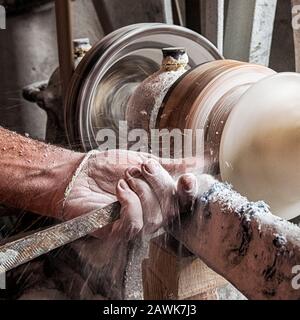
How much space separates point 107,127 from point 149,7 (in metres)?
1.09

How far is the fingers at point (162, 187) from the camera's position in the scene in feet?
2.88

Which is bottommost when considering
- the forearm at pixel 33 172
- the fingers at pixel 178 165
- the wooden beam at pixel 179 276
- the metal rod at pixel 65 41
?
the wooden beam at pixel 179 276

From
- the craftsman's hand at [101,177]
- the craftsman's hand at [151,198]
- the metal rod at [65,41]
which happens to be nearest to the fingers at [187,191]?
the craftsman's hand at [151,198]

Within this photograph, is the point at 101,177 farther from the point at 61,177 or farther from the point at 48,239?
the point at 48,239

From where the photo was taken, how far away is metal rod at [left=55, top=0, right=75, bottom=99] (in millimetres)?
1949

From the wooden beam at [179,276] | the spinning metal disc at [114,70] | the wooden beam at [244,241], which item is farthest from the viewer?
the spinning metal disc at [114,70]

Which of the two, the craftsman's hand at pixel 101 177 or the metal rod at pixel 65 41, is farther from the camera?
the metal rod at pixel 65 41

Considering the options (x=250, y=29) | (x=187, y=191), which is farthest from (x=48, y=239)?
(x=250, y=29)

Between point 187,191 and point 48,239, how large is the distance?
27 centimetres

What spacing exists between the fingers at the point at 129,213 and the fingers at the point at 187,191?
0.08m

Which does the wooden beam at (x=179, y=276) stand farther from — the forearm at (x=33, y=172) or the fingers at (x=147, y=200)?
the forearm at (x=33, y=172)

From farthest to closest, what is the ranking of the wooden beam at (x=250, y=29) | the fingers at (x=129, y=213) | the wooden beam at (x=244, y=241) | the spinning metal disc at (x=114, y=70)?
1. the wooden beam at (x=250, y=29)
2. the spinning metal disc at (x=114, y=70)
3. the fingers at (x=129, y=213)
4. the wooden beam at (x=244, y=241)

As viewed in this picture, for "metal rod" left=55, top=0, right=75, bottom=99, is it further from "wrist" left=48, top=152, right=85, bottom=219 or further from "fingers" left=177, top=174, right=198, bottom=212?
"fingers" left=177, top=174, right=198, bottom=212

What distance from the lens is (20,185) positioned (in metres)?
1.13
